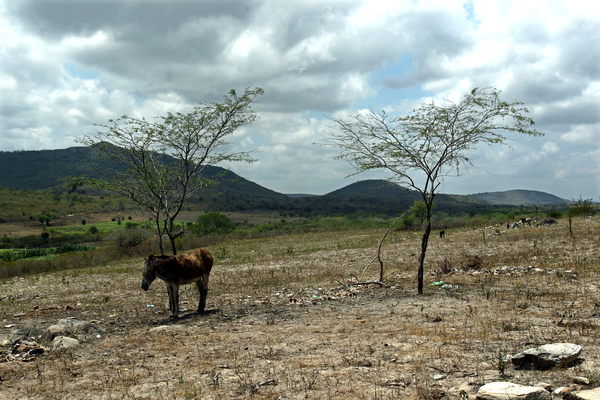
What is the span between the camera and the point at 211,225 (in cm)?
7644

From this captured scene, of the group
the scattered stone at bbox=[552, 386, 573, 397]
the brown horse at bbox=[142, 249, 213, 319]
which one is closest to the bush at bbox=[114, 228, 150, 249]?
the brown horse at bbox=[142, 249, 213, 319]

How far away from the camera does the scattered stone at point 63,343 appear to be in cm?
1127

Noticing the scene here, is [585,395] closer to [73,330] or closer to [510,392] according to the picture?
[510,392]

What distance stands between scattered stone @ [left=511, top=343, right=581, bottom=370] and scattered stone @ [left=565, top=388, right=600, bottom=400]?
1.31 m

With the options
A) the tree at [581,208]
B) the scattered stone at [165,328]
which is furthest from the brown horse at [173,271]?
the tree at [581,208]

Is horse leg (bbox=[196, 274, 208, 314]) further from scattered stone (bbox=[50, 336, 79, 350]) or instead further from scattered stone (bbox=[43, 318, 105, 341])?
scattered stone (bbox=[50, 336, 79, 350])

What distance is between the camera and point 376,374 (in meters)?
8.08

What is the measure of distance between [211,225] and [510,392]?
237ft

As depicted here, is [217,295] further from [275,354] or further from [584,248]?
[584,248]

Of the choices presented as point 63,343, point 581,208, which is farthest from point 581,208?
point 63,343

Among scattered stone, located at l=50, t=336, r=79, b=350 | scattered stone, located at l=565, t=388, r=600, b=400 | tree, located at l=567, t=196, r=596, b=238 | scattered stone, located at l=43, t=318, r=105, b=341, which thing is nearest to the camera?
scattered stone, located at l=565, t=388, r=600, b=400

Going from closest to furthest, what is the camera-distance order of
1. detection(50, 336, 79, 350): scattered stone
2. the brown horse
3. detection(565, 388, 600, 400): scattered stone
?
1. detection(565, 388, 600, 400): scattered stone
2. detection(50, 336, 79, 350): scattered stone
3. the brown horse

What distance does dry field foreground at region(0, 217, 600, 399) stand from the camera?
7820 millimetres

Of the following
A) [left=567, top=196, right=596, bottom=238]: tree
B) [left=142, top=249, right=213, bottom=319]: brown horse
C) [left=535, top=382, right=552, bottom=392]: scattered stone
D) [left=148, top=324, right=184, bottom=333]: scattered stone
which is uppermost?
[left=567, top=196, right=596, bottom=238]: tree
